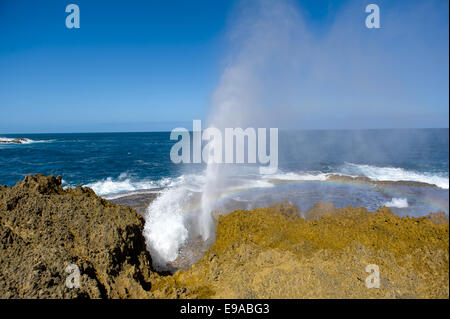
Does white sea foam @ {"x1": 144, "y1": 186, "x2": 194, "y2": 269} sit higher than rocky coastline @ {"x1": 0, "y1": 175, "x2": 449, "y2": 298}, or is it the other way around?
rocky coastline @ {"x1": 0, "y1": 175, "x2": 449, "y2": 298}

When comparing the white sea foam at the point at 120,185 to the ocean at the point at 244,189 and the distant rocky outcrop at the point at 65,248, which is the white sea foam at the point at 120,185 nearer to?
the ocean at the point at 244,189

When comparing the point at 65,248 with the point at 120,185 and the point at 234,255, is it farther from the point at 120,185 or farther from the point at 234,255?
the point at 120,185

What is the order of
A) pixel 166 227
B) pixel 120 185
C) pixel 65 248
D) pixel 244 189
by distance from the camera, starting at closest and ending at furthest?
pixel 65 248, pixel 166 227, pixel 244 189, pixel 120 185

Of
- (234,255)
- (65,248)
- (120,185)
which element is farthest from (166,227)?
(120,185)

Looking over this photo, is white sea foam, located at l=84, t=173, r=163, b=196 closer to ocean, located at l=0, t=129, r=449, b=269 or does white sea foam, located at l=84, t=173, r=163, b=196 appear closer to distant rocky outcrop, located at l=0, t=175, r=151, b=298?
ocean, located at l=0, t=129, r=449, b=269

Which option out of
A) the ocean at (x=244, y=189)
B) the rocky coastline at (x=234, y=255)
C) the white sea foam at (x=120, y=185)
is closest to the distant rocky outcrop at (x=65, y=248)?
the rocky coastline at (x=234, y=255)

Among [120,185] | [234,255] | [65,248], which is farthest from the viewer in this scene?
[120,185]

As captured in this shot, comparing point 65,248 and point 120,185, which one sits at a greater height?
point 65,248

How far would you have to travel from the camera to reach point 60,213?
20.0ft

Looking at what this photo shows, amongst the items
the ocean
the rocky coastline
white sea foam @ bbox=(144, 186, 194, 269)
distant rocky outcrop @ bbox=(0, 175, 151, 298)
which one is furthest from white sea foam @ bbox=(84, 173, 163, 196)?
the rocky coastline

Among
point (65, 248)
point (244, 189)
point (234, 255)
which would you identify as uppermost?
point (65, 248)

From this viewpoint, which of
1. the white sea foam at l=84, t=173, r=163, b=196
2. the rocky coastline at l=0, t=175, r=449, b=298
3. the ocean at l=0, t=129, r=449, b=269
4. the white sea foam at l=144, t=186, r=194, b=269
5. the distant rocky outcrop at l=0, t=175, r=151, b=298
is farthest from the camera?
the white sea foam at l=84, t=173, r=163, b=196

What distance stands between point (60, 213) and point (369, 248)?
23.3 ft
